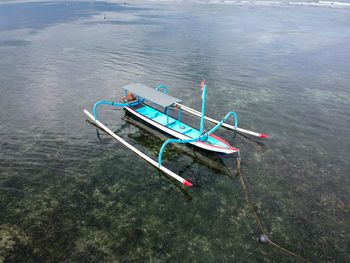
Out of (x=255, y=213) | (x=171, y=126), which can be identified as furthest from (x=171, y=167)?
(x=255, y=213)

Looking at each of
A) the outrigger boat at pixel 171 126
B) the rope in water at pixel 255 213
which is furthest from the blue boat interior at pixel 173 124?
the rope in water at pixel 255 213

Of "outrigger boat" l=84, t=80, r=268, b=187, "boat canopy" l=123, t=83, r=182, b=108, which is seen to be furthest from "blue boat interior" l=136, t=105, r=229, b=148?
"boat canopy" l=123, t=83, r=182, b=108

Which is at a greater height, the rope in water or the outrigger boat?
the outrigger boat

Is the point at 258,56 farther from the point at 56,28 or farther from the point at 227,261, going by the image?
the point at 56,28

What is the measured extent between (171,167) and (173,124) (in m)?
5.19

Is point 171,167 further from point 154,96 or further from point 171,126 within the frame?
point 154,96

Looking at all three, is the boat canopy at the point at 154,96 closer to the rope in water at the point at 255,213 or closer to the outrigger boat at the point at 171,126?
the outrigger boat at the point at 171,126

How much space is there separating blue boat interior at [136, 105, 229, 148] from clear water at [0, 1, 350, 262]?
5.05 ft

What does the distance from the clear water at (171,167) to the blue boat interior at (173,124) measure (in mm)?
1539

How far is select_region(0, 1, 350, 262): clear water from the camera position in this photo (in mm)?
13711

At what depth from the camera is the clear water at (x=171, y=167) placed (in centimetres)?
1371

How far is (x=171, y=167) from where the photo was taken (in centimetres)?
1942

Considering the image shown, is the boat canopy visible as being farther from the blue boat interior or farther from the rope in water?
the rope in water

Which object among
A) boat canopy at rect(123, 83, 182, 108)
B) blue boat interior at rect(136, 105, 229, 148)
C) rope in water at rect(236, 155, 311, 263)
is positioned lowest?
rope in water at rect(236, 155, 311, 263)
